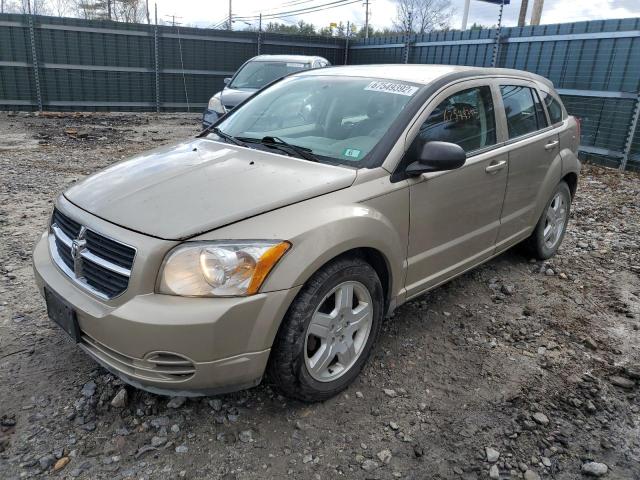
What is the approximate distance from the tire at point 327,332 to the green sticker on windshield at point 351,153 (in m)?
0.62

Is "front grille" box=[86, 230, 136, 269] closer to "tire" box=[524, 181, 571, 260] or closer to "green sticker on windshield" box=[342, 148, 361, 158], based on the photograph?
"green sticker on windshield" box=[342, 148, 361, 158]

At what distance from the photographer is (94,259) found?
2.36 meters

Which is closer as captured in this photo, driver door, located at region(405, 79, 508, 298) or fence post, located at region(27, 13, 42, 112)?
driver door, located at region(405, 79, 508, 298)

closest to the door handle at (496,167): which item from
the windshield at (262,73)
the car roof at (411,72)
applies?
the car roof at (411,72)

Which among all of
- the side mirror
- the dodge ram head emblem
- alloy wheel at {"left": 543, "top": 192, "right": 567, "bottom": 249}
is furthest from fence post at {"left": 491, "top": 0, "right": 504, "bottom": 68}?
the dodge ram head emblem

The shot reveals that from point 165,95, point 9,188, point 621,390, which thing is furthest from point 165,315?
point 165,95

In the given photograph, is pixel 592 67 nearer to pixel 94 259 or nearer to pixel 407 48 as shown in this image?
pixel 407 48

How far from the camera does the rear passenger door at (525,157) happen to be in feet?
12.6

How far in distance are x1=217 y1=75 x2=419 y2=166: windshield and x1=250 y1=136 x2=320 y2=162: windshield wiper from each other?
4 centimetres

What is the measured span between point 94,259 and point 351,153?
1.46m

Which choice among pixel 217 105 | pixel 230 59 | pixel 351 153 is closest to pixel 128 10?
pixel 230 59

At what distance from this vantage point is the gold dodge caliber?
7.21 feet

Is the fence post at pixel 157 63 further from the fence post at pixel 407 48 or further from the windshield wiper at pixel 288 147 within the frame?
the windshield wiper at pixel 288 147

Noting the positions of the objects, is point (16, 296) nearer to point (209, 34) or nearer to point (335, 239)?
point (335, 239)
